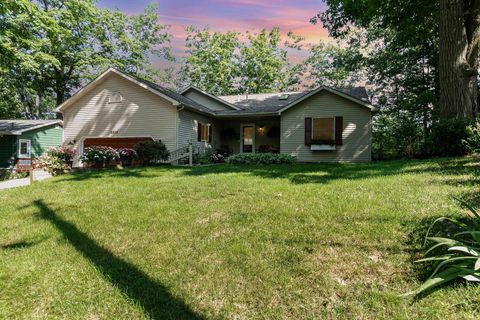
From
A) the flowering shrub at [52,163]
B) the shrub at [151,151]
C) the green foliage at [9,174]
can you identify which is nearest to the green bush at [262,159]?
the shrub at [151,151]

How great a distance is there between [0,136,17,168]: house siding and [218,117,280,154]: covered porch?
1304 centimetres

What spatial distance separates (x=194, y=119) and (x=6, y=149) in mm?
12659

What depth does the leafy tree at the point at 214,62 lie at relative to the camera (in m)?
32.7

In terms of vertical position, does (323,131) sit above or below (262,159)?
above

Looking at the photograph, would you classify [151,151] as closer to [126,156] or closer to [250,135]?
[126,156]

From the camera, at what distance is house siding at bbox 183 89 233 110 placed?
19.4 m

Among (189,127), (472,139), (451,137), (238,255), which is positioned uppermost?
(189,127)

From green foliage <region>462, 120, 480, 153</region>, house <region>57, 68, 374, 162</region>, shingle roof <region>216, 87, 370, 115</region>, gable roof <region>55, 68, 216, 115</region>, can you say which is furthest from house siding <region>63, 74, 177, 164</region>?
green foliage <region>462, 120, 480, 153</region>

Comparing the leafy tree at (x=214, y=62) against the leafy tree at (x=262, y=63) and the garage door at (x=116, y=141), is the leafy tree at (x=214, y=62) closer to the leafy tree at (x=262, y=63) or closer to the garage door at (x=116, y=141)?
the leafy tree at (x=262, y=63)

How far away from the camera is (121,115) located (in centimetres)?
1612

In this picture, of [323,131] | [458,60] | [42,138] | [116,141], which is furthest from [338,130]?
[42,138]

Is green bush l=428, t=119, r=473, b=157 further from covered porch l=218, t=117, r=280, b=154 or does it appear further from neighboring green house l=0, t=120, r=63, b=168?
neighboring green house l=0, t=120, r=63, b=168

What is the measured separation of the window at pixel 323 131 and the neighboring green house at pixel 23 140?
17471 millimetres

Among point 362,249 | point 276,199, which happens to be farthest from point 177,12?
point 362,249
